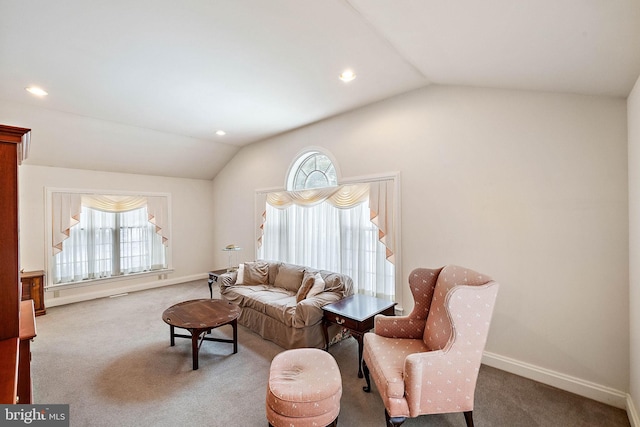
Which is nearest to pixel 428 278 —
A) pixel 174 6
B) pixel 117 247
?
pixel 174 6

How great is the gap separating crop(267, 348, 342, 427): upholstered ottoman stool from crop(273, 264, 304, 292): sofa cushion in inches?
75.4

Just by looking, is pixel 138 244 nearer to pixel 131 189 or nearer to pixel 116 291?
pixel 116 291

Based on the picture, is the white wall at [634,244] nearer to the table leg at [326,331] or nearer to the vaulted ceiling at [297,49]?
the vaulted ceiling at [297,49]

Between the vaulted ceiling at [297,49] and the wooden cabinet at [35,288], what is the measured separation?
97.8 inches

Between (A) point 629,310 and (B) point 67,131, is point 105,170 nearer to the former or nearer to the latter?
(B) point 67,131

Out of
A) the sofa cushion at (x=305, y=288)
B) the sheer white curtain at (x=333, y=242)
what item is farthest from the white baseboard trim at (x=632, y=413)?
the sofa cushion at (x=305, y=288)

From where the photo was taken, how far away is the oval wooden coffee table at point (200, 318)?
2.63m

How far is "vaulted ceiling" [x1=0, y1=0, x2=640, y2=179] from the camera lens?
5.27 feet

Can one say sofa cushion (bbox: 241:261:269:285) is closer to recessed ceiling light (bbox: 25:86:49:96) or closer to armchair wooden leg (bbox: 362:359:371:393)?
armchair wooden leg (bbox: 362:359:371:393)

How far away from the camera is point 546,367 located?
235cm

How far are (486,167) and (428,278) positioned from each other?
1314mm

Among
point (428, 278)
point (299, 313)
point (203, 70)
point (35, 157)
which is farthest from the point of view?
point (35, 157)

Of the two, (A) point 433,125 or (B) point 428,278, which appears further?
(A) point 433,125

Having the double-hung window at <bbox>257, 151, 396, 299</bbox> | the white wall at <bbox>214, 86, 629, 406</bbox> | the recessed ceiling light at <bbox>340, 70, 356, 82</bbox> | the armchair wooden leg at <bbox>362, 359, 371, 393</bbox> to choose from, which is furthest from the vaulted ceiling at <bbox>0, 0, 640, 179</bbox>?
the armchair wooden leg at <bbox>362, 359, 371, 393</bbox>
